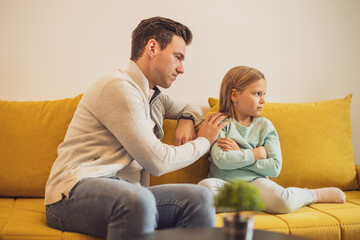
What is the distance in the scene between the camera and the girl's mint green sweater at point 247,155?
1765mm

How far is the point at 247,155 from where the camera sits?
1765 millimetres

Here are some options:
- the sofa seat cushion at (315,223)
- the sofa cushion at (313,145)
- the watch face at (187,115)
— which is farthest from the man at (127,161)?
the sofa cushion at (313,145)

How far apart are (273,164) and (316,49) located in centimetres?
115

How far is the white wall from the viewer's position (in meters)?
2.12

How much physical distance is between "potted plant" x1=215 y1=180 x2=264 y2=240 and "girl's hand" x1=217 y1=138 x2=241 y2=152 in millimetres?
924

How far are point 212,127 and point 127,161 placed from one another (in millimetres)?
486

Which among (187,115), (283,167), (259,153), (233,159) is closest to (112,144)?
(187,115)

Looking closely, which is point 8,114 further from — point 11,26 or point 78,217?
point 78,217

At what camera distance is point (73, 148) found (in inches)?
53.3

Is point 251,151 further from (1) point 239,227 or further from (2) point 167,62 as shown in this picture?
(1) point 239,227

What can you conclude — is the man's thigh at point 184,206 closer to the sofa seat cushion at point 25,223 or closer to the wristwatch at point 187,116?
the sofa seat cushion at point 25,223

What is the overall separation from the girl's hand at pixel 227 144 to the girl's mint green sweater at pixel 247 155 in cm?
2

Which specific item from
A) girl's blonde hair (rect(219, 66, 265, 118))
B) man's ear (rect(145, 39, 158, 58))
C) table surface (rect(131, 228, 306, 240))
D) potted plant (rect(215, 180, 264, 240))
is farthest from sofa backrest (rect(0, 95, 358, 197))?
potted plant (rect(215, 180, 264, 240))

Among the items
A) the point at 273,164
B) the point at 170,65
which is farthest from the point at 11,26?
the point at 273,164
